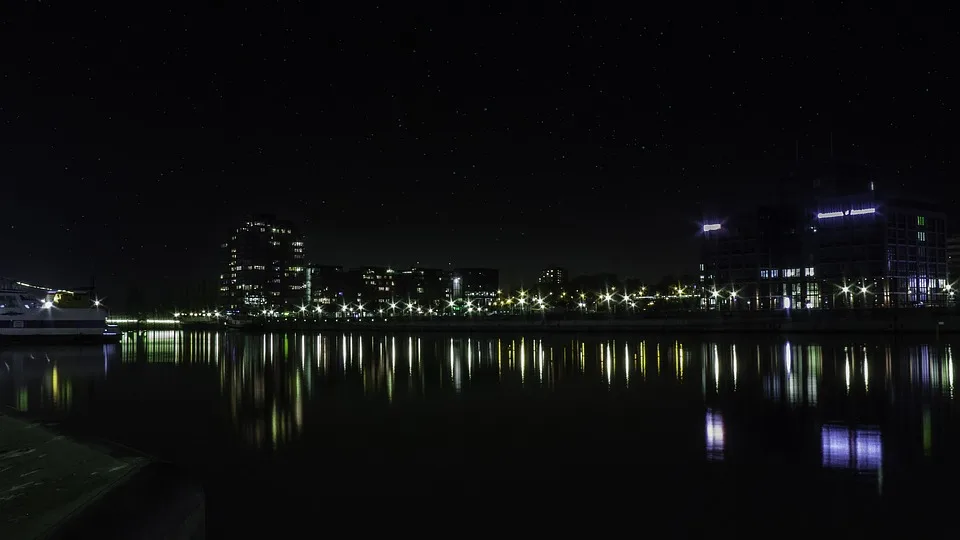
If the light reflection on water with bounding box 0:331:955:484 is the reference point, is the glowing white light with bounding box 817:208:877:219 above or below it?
above

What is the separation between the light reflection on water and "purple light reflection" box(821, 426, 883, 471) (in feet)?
0.05

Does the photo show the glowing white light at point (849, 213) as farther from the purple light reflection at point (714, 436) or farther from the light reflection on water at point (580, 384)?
the purple light reflection at point (714, 436)

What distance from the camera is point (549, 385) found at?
70.7ft

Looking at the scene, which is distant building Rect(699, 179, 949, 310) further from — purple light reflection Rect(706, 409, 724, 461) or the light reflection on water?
purple light reflection Rect(706, 409, 724, 461)

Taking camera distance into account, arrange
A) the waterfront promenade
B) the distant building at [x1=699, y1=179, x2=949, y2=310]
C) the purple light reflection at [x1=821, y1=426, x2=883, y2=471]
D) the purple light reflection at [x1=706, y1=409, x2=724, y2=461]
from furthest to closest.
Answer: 1. the distant building at [x1=699, y1=179, x2=949, y2=310]
2. the waterfront promenade
3. the purple light reflection at [x1=706, y1=409, x2=724, y2=461]
4. the purple light reflection at [x1=821, y1=426, x2=883, y2=471]

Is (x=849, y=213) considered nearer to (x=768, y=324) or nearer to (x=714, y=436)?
(x=768, y=324)

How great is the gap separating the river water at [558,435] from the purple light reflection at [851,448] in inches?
1.6

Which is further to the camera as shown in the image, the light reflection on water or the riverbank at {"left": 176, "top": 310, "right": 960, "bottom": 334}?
the riverbank at {"left": 176, "top": 310, "right": 960, "bottom": 334}

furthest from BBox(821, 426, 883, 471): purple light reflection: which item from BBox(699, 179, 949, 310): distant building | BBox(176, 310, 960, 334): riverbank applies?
BBox(699, 179, 949, 310): distant building

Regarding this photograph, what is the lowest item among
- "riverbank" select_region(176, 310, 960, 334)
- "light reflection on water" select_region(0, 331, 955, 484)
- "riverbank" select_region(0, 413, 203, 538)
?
"riverbank" select_region(176, 310, 960, 334)

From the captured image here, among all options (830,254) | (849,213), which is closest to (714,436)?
(830,254)

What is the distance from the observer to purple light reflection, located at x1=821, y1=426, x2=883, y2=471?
10.3 meters

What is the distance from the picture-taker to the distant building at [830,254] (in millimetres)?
115688

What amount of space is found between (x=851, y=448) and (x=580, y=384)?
1064 cm
